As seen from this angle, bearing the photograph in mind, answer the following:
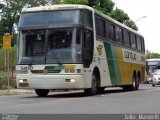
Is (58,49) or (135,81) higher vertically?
(58,49)

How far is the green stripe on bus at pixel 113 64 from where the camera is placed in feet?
79.5

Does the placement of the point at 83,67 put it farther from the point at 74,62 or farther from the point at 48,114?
the point at 48,114

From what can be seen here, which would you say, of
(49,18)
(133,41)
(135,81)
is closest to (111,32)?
(49,18)

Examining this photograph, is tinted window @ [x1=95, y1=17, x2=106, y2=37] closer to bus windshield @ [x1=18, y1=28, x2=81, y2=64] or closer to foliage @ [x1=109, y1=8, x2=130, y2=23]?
bus windshield @ [x1=18, y1=28, x2=81, y2=64]

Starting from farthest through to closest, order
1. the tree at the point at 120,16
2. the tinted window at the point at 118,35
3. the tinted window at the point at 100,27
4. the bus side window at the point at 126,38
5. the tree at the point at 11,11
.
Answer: the tree at the point at 11,11 → the tree at the point at 120,16 → the bus side window at the point at 126,38 → the tinted window at the point at 118,35 → the tinted window at the point at 100,27

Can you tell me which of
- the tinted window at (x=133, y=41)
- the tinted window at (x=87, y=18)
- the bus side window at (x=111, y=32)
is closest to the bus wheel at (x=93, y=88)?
the tinted window at (x=87, y=18)

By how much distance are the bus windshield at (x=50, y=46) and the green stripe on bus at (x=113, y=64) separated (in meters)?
Answer: 3.96

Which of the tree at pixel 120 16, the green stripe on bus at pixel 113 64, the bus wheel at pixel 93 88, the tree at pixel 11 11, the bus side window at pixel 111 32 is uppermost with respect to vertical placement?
the tree at pixel 11 11

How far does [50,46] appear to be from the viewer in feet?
65.9

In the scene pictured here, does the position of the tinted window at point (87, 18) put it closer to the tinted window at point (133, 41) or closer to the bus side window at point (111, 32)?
the bus side window at point (111, 32)

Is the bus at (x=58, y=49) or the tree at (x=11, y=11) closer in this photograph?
the bus at (x=58, y=49)

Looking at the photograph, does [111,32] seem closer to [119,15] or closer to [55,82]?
[55,82]

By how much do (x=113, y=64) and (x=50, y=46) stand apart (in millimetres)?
5986

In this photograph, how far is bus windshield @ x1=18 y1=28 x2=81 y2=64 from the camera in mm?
19797
